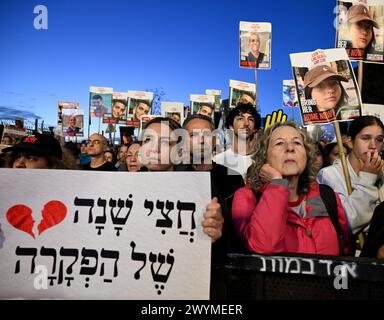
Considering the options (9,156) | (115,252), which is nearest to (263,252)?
(115,252)

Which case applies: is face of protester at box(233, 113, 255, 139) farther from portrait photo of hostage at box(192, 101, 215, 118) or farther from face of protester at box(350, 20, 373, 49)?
portrait photo of hostage at box(192, 101, 215, 118)

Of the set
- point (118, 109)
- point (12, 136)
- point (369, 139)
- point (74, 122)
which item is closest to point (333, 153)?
point (369, 139)

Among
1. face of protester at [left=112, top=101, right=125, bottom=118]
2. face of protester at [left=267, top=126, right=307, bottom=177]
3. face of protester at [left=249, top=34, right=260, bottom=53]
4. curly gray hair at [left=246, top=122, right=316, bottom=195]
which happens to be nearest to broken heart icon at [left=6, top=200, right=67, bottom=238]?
curly gray hair at [left=246, top=122, right=316, bottom=195]

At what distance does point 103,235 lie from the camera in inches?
60.8

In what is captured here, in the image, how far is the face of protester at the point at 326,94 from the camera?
308 cm

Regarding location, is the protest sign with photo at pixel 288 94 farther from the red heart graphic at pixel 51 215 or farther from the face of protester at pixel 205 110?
the red heart graphic at pixel 51 215

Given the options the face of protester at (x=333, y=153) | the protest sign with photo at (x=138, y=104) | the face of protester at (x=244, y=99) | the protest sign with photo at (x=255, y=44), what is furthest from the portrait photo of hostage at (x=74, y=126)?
the face of protester at (x=333, y=153)

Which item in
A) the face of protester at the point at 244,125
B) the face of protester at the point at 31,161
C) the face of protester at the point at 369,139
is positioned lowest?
the face of protester at the point at 31,161

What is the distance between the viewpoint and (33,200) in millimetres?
1586

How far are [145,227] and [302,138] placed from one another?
103 centimetres

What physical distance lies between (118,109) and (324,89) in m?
8.06

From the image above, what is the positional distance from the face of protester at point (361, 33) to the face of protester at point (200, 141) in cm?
177

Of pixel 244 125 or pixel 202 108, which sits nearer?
pixel 244 125

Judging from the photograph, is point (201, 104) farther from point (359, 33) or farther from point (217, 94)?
point (359, 33)
